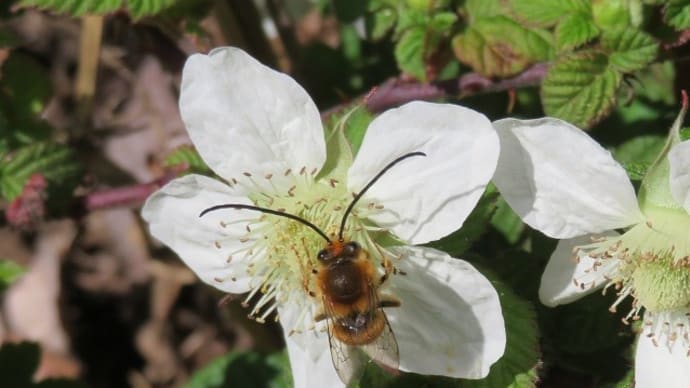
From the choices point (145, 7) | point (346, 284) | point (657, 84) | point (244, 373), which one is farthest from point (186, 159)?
point (657, 84)

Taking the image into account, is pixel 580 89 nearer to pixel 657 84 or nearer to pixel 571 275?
pixel 571 275

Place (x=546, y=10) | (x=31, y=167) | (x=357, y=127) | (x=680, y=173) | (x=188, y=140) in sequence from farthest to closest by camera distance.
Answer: (x=188, y=140) < (x=31, y=167) < (x=546, y=10) < (x=357, y=127) < (x=680, y=173)

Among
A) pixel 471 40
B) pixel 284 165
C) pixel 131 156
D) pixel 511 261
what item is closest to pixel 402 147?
pixel 284 165

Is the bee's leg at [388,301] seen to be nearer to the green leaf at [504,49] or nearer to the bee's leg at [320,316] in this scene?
the bee's leg at [320,316]

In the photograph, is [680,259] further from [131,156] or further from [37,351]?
[131,156]

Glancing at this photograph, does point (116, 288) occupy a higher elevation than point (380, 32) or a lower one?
lower

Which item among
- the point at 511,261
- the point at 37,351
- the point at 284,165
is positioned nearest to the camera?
the point at 284,165

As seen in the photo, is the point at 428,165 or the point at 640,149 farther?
the point at 640,149
